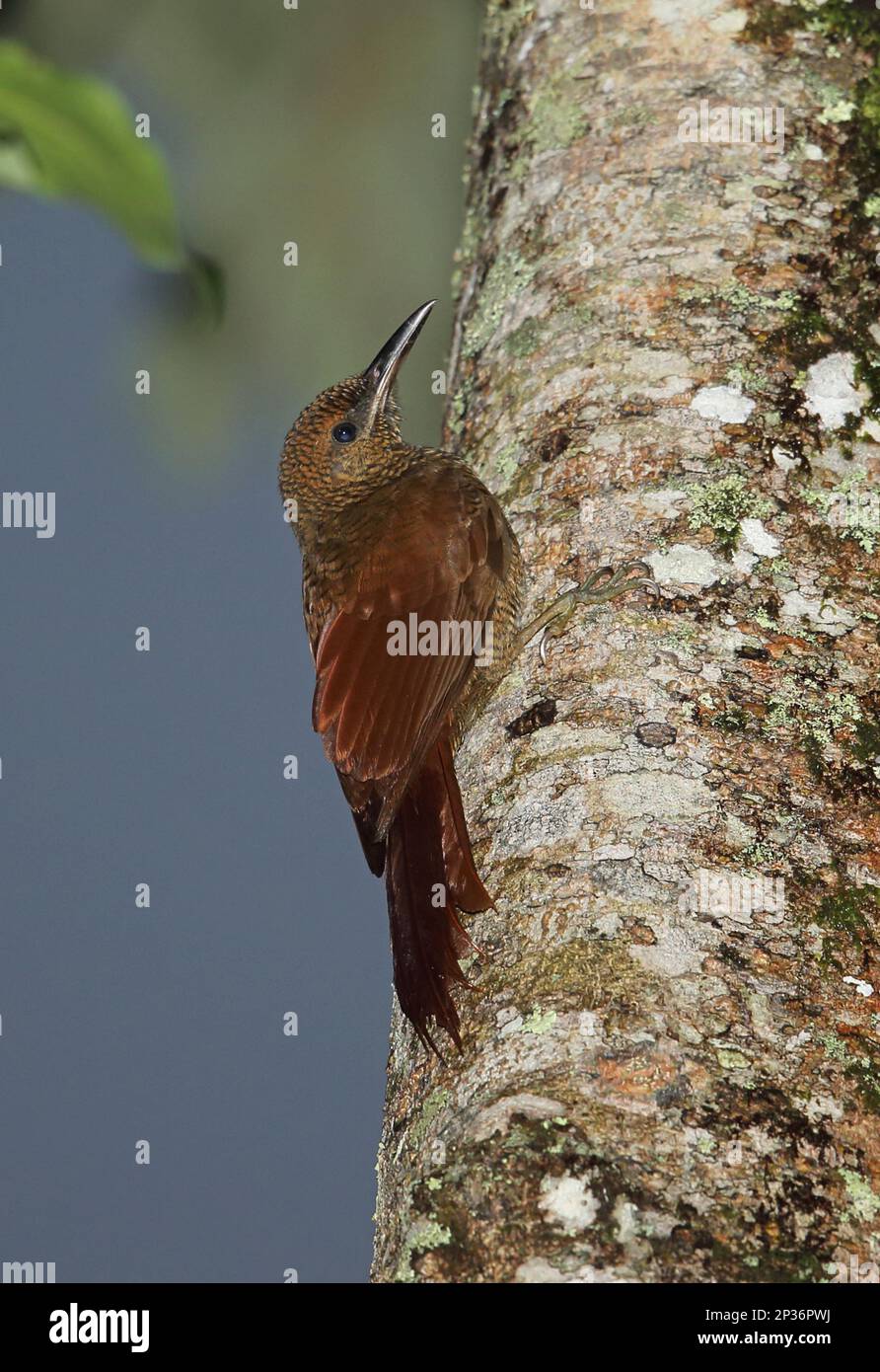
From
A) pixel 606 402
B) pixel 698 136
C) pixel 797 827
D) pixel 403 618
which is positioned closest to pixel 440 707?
pixel 403 618

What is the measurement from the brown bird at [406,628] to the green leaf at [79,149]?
0.88 meters

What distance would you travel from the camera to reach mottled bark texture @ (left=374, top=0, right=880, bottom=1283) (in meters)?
1.34

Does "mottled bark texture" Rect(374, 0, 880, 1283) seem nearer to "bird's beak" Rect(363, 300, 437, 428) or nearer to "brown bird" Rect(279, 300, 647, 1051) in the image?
"brown bird" Rect(279, 300, 647, 1051)

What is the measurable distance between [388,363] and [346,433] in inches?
7.6

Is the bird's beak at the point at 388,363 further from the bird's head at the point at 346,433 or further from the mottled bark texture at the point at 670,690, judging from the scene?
the mottled bark texture at the point at 670,690

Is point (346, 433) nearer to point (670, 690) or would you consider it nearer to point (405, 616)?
point (405, 616)

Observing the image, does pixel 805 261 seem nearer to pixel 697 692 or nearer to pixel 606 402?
pixel 606 402

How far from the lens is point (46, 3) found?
369 cm

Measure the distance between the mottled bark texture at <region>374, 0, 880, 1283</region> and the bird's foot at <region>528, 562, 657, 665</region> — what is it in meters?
0.03

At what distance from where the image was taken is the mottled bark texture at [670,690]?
1.34 m

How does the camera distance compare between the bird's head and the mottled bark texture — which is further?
the bird's head

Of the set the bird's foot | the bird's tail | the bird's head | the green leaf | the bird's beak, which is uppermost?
the bird's beak

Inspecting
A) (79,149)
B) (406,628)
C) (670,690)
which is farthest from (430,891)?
(79,149)

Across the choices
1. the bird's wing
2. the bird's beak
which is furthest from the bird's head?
the bird's wing
